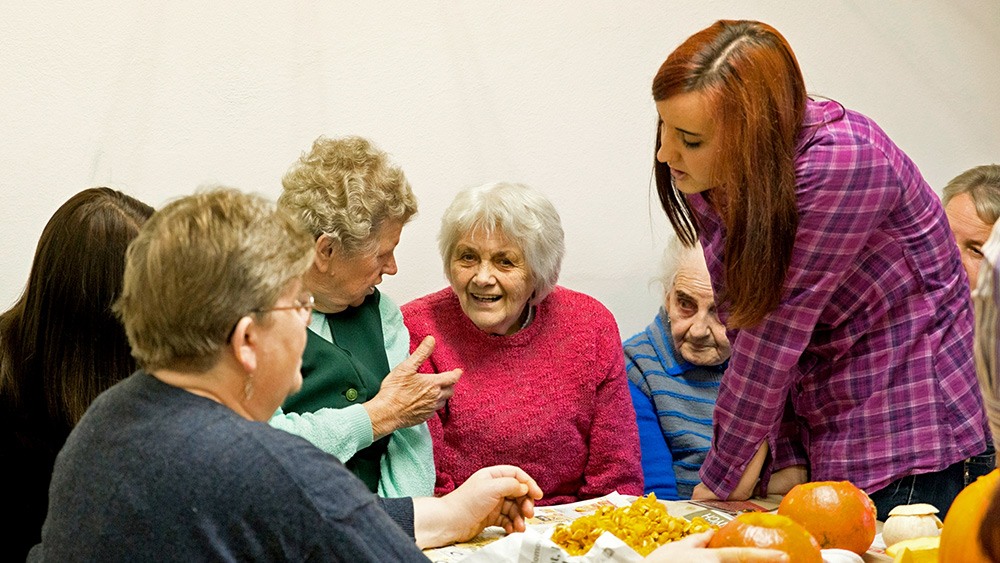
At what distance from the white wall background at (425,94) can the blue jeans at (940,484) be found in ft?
3.39

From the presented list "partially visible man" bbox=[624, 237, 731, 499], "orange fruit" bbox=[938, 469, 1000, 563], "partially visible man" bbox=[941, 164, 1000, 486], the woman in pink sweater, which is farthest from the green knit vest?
"partially visible man" bbox=[941, 164, 1000, 486]

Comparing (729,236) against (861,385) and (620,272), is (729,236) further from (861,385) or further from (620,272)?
(620,272)

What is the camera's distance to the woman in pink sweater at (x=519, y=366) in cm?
252

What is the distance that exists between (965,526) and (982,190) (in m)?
2.08

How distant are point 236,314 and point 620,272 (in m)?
2.16

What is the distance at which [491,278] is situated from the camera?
2557 mm

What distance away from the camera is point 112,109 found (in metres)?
2.52

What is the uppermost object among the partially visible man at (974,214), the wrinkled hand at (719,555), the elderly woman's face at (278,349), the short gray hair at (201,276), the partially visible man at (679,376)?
the short gray hair at (201,276)

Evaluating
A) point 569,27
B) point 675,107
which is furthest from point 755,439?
point 569,27

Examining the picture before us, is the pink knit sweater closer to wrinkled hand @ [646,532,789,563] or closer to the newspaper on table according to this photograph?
the newspaper on table

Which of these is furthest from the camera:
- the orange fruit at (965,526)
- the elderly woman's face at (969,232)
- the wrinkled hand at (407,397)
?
the elderly woman's face at (969,232)

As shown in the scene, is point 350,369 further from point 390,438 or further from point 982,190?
point 982,190

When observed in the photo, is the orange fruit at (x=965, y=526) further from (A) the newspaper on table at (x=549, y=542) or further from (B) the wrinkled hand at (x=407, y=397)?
(B) the wrinkled hand at (x=407, y=397)

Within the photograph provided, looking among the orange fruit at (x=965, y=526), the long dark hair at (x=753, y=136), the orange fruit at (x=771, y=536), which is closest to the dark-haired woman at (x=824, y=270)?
the long dark hair at (x=753, y=136)
